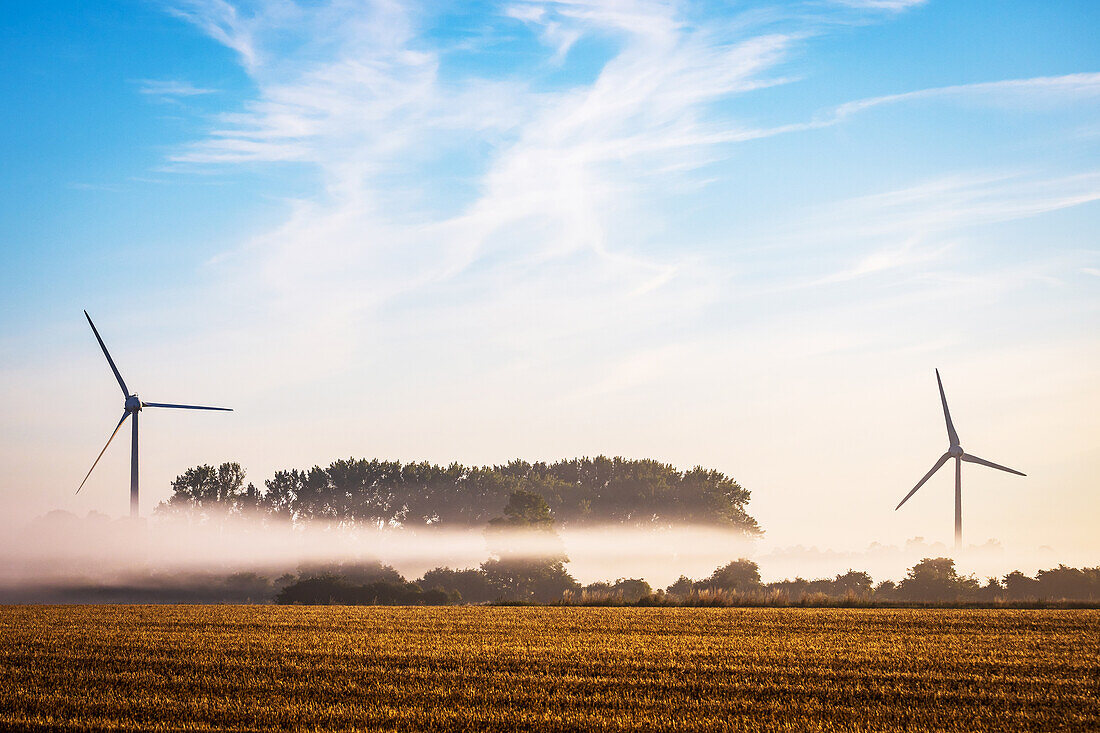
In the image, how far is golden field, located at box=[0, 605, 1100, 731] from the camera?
53.9 ft

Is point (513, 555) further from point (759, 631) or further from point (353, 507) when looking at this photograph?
point (759, 631)

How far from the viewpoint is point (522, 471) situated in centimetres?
Answer: 14712

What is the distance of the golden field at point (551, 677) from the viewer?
16438 mm

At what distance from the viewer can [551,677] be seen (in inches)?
816

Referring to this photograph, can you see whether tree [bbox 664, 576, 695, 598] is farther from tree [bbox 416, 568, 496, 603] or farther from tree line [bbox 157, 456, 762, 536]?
tree line [bbox 157, 456, 762, 536]

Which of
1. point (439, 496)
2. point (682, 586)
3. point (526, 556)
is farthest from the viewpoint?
point (439, 496)

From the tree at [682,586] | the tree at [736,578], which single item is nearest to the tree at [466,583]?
the tree at [682,586]

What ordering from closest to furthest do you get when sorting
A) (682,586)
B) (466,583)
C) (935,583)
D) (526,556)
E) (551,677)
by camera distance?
(551,677), (935,583), (682,586), (466,583), (526,556)

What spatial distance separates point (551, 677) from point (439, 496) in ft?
384

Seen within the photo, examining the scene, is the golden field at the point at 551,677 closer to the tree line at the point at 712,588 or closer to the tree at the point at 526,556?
the tree line at the point at 712,588

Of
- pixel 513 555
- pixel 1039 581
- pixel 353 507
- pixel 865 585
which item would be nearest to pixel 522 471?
pixel 353 507

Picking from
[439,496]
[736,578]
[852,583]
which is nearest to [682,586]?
[736,578]

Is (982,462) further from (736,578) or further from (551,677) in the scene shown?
(551,677)

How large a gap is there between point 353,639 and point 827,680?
1442 cm
